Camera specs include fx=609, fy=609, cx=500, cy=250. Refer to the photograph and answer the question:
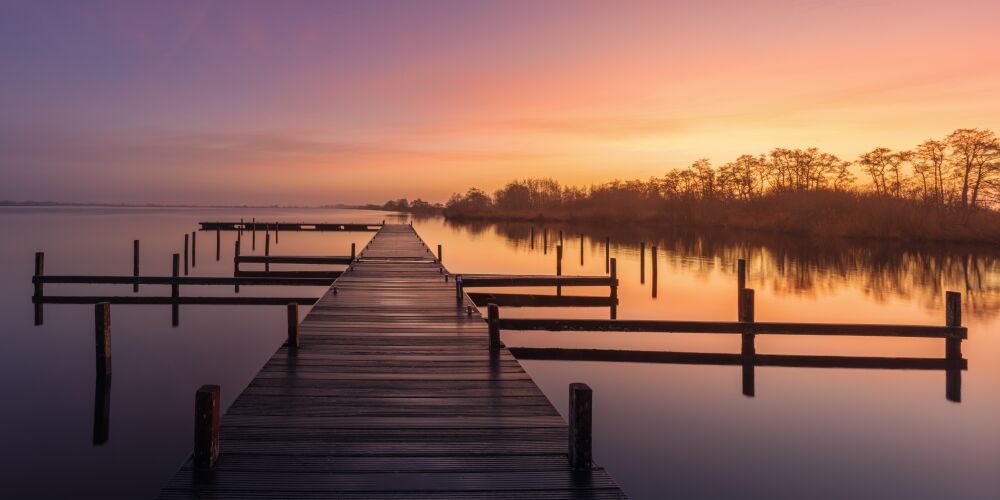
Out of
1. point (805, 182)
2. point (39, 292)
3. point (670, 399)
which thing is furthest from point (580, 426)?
point (805, 182)

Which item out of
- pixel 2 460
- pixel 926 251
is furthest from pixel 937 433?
pixel 926 251

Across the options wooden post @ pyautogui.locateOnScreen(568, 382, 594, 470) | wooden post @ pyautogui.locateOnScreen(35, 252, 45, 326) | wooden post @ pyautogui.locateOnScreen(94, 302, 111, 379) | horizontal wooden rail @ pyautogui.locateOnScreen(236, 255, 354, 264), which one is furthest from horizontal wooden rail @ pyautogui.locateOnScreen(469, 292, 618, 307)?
wooden post @ pyautogui.locateOnScreen(568, 382, 594, 470)

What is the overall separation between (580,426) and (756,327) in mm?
7278

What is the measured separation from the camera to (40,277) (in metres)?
17.6

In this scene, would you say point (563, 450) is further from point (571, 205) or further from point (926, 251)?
point (571, 205)

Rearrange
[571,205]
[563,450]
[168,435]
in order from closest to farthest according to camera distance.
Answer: [563,450], [168,435], [571,205]

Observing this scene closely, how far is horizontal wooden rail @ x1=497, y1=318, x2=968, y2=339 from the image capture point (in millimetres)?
10078

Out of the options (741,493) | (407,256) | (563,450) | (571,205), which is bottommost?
(741,493)

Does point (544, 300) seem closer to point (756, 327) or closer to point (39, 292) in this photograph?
point (756, 327)

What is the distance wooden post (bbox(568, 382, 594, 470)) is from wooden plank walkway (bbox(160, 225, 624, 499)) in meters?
0.09

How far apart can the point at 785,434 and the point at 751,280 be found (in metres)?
19.0

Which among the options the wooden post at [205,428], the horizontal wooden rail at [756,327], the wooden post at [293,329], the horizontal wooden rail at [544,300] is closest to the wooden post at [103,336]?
the wooden post at [293,329]

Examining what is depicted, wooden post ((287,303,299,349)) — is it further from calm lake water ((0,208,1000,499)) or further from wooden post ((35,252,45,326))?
wooden post ((35,252,45,326))

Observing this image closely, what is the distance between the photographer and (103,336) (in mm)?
10500
